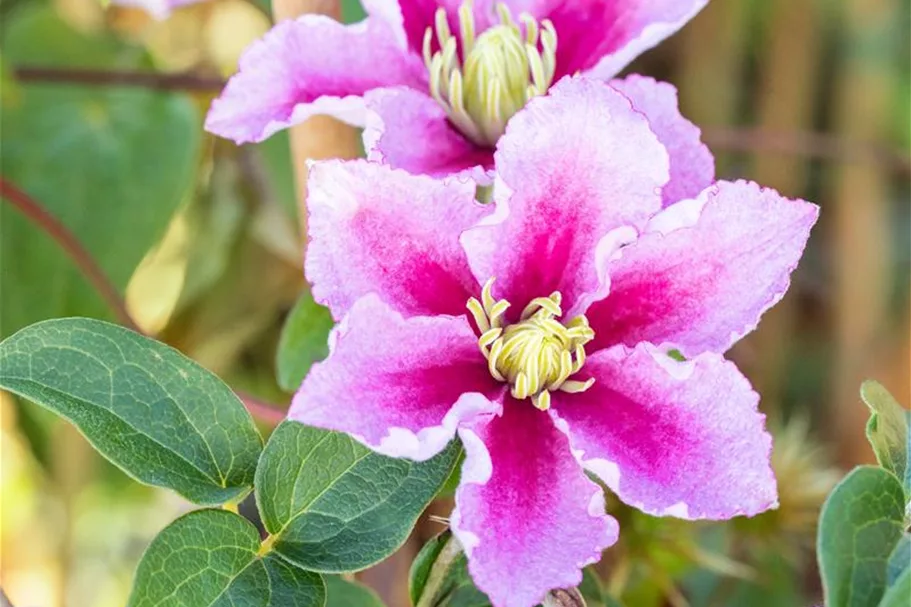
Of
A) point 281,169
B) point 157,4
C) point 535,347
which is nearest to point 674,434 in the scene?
point 535,347

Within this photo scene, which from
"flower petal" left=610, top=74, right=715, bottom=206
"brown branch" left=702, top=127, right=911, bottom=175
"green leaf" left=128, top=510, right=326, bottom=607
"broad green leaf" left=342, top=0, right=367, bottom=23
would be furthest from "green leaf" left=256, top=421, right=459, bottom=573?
"brown branch" left=702, top=127, right=911, bottom=175

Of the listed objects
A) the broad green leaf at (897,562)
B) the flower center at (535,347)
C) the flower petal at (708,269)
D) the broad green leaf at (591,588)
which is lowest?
the broad green leaf at (591,588)

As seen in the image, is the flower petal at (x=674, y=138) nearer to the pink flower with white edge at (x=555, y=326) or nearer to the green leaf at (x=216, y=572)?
the pink flower with white edge at (x=555, y=326)

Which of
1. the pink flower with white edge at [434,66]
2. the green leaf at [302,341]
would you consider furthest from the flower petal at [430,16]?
the green leaf at [302,341]

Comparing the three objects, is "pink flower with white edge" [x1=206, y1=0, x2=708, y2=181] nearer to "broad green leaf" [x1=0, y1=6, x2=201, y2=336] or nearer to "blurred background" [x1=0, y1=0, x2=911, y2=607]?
"blurred background" [x1=0, y1=0, x2=911, y2=607]

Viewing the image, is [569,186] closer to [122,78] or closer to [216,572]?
[216,572]

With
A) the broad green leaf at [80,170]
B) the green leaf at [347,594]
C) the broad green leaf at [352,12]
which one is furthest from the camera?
the broad green leaf at [80,170]

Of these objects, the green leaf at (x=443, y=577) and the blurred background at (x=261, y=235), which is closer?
the green leaf at (x=443, y=577)
